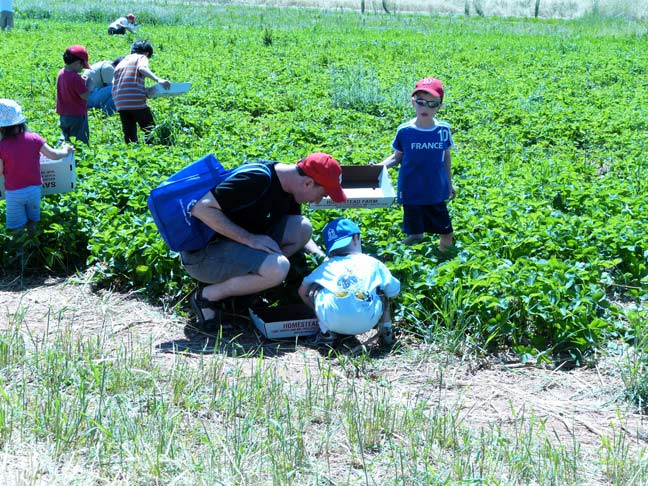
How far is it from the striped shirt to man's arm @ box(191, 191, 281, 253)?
202 inches

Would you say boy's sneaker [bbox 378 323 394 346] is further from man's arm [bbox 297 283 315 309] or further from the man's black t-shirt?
the man's black t-shirt

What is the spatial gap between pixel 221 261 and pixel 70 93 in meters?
5.08

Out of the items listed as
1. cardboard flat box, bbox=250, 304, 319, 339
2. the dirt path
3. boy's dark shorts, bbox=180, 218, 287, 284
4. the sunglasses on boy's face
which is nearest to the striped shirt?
the dirt path

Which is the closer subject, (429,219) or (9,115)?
(9,115)

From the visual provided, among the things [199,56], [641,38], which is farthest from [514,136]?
[641,38]

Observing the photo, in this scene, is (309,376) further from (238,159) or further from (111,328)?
(238,159)

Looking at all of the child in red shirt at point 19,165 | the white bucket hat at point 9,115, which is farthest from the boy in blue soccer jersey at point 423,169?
the white bucket hat at point 9,115

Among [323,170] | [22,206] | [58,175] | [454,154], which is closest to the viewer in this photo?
[323,170]

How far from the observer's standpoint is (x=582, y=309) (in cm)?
530

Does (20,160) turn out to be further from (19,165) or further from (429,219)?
(429,219)

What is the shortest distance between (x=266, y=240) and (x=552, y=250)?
210 centimetres

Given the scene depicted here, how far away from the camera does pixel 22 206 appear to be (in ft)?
22.0

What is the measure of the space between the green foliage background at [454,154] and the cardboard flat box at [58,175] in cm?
12

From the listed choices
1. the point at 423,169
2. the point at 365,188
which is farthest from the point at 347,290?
the point at 423,169
